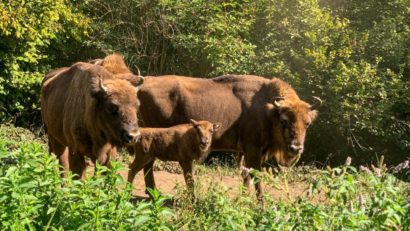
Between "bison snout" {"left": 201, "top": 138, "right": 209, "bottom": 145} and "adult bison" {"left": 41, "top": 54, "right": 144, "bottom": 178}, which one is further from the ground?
"adult bison" {"left": 41, "top": 54, "right": 144, "bottom": 178}

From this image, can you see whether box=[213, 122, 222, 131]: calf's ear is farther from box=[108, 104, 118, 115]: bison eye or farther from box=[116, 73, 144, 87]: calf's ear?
box=[108, 104, 118, 115]: bison eye

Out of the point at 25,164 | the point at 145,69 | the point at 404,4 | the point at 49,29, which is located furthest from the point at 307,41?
the point at 25,164

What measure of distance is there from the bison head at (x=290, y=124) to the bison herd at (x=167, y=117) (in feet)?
0.05

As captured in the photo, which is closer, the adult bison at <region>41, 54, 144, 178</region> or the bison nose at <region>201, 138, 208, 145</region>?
the adult bison at <region>41, 54, 144, 178</region>

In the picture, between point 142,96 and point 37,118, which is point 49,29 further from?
point 142,96

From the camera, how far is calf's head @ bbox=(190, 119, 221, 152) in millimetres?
9016

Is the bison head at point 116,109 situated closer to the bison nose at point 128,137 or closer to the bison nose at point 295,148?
the bison nose at point 128,137

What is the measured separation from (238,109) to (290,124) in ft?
3.63

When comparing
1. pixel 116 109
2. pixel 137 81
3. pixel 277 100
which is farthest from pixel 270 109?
pixel 116 109

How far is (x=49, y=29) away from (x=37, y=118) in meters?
3.47

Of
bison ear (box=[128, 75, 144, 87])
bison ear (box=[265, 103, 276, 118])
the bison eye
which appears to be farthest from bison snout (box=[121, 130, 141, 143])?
bison ear (box=[265, 103, 276, 118])

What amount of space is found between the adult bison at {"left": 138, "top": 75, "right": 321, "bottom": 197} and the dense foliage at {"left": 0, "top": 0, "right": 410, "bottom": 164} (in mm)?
4996

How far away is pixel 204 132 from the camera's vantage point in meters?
9.06

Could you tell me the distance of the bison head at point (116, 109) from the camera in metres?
6.96
